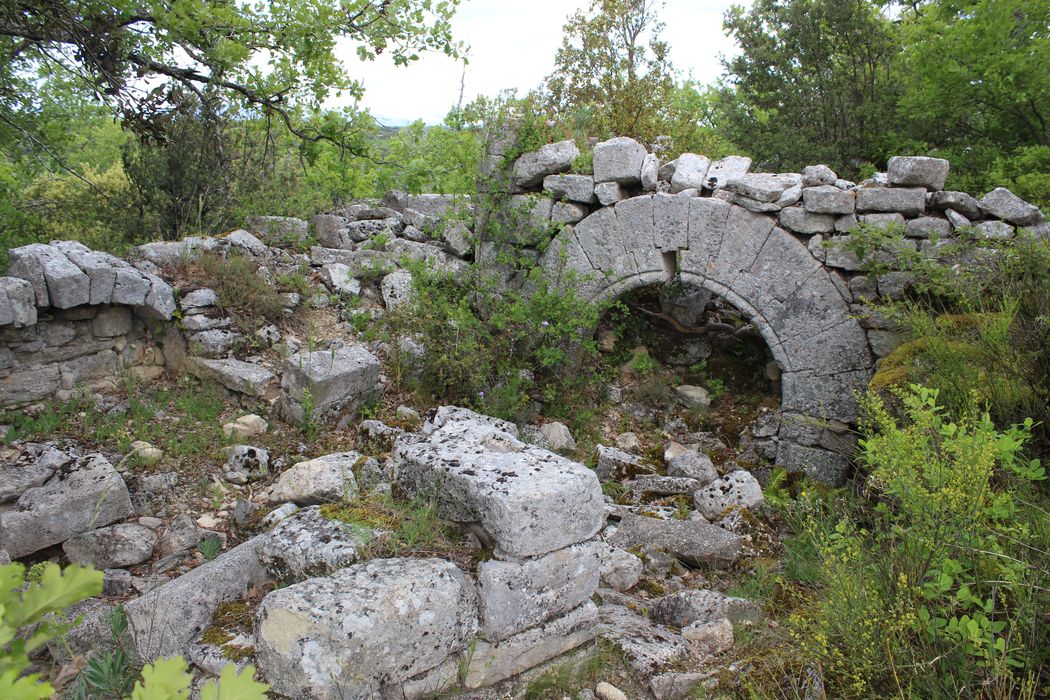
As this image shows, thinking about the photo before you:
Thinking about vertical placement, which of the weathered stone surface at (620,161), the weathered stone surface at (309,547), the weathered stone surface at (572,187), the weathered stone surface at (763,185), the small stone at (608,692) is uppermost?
the weathered stone surface at (620,161)

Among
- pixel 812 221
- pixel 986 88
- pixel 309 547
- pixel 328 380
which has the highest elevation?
pixel 986 88

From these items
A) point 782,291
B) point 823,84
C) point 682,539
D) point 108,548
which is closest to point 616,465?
point 682,539

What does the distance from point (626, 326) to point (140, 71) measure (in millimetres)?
5183

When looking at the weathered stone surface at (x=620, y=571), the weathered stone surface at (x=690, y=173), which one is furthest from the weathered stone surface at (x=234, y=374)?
the weathered stone surface at (x=690, y=173)

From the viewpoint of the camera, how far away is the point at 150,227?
6633 mm

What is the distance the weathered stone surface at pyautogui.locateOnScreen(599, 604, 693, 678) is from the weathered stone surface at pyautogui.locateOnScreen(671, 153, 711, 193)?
4108 millimetres

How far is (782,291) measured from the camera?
6043 millimetres

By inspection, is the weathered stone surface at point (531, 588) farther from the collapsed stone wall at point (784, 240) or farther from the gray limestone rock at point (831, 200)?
the gray limestone rock at point (831, 200)

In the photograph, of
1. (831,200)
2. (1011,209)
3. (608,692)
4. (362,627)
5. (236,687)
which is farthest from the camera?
(831,200)

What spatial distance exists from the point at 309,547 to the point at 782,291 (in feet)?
15.2

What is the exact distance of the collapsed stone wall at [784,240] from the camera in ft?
18.4

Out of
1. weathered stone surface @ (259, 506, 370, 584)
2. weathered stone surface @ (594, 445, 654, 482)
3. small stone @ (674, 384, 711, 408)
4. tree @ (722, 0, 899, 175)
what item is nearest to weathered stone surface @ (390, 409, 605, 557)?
weathered stone surface @ (259, 506, 370, 584)

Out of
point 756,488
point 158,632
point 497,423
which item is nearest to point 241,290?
point 497,423

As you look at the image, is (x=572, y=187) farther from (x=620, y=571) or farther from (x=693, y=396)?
(x=620, y=571)
